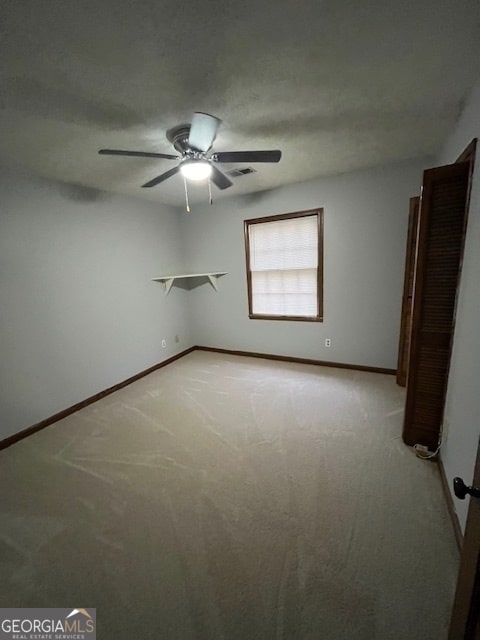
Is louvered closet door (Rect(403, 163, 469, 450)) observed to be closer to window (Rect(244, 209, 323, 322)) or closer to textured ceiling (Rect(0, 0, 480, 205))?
textured ceiling (Rect(0, 0, 480, 205))

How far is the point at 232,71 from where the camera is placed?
1308 millimetres

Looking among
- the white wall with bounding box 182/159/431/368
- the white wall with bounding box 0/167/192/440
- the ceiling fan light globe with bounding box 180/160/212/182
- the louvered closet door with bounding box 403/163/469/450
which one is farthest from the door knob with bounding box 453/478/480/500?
the white wall with bounding box 0/167/192/440

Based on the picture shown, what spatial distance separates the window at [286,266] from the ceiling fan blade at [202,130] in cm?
183

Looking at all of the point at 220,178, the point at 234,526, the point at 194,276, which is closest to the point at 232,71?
the point at 220,178

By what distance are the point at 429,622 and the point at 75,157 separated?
3.56 m

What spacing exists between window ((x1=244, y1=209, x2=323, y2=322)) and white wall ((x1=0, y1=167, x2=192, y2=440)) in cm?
140

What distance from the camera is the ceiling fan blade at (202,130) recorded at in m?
1.46

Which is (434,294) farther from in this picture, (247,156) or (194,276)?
(194,276)

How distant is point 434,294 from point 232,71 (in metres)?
1.80

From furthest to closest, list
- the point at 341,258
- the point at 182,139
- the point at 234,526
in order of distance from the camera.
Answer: the point at 341,258, the point at 182,139, the point at 234,526

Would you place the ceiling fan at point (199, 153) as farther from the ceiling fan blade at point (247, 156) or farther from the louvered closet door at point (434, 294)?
the louvered closet door at point (434, 294)

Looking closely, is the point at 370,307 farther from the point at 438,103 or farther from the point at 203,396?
the point at 203,396

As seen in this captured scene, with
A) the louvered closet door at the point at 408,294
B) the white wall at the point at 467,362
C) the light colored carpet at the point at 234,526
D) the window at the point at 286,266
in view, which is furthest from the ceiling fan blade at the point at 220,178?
the light colored carpet at the point at 234,526

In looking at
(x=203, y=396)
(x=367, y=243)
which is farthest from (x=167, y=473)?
(x=367, y=243)
